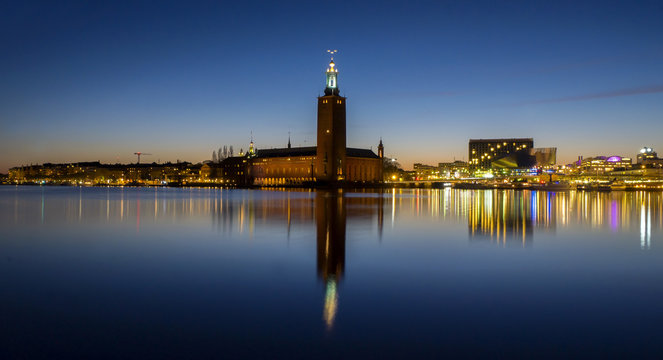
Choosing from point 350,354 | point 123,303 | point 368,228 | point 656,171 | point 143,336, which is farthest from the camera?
point 656,171

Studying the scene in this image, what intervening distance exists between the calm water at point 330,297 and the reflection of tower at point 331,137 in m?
82.6

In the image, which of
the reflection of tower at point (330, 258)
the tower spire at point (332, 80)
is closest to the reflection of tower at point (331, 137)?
the tower spire at point (332, 80)

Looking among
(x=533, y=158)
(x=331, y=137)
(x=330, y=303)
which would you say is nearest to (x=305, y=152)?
(x=331, y=137)

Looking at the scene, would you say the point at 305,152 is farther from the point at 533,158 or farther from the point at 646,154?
the point at 646,154

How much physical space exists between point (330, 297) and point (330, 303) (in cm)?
37

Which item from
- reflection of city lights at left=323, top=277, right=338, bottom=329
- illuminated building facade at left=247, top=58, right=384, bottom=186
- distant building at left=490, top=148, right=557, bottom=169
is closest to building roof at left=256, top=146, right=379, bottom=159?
illuminated building facade at left=247, top=58, right=384, bottom=186

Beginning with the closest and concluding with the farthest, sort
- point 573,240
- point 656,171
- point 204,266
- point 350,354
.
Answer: point 350,354 < point 204,266 < point 573,240 < point 656,171

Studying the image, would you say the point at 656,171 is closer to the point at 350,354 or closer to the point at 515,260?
the point at 515,260

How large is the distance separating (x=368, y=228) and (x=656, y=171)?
119m

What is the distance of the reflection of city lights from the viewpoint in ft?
21.5

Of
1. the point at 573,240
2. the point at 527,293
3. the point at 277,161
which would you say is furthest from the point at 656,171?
the point at 527,293

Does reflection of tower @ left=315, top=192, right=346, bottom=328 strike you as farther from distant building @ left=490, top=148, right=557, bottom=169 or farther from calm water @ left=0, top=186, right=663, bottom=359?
distant building @ left=490, top=148, right=557, bottom=169

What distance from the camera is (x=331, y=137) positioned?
99.1 metres

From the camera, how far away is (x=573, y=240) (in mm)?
15664
